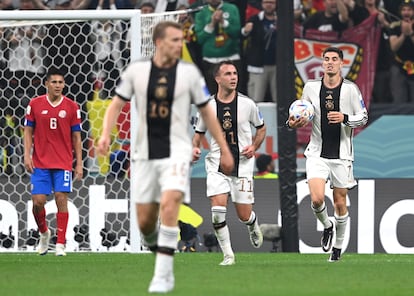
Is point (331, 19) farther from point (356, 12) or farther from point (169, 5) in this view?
point (169, 5)

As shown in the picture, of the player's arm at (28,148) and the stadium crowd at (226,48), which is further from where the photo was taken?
the stadium crowd at (226,48)

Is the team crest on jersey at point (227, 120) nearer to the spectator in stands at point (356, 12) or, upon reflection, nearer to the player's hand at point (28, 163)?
the player's hand at point (28, 163)

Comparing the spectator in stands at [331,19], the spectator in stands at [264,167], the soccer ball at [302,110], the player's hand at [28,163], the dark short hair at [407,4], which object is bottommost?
the spectator in stands at [264,167]

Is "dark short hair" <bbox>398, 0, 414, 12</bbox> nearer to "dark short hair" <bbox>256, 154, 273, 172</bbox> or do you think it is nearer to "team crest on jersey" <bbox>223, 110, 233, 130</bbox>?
"dark short hair" <bbox>256, 154, 273, 172</bbox>

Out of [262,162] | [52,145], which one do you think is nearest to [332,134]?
→ [52,145]

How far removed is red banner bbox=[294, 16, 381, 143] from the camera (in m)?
19.6

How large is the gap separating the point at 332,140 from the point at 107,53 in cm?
506

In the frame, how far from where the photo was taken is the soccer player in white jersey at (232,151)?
47.3 ft

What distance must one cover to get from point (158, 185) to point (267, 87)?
31.5 ft

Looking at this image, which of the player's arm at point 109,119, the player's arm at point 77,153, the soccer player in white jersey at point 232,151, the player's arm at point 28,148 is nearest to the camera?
the player's arm at point 109,119

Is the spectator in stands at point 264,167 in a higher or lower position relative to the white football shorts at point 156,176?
lower

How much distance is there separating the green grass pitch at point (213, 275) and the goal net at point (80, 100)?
163 cm

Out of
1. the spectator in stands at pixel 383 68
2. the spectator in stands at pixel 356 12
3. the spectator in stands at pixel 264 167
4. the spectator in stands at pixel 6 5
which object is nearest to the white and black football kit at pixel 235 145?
the spectator in stands at pixel 264 167

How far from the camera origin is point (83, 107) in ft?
62.8
